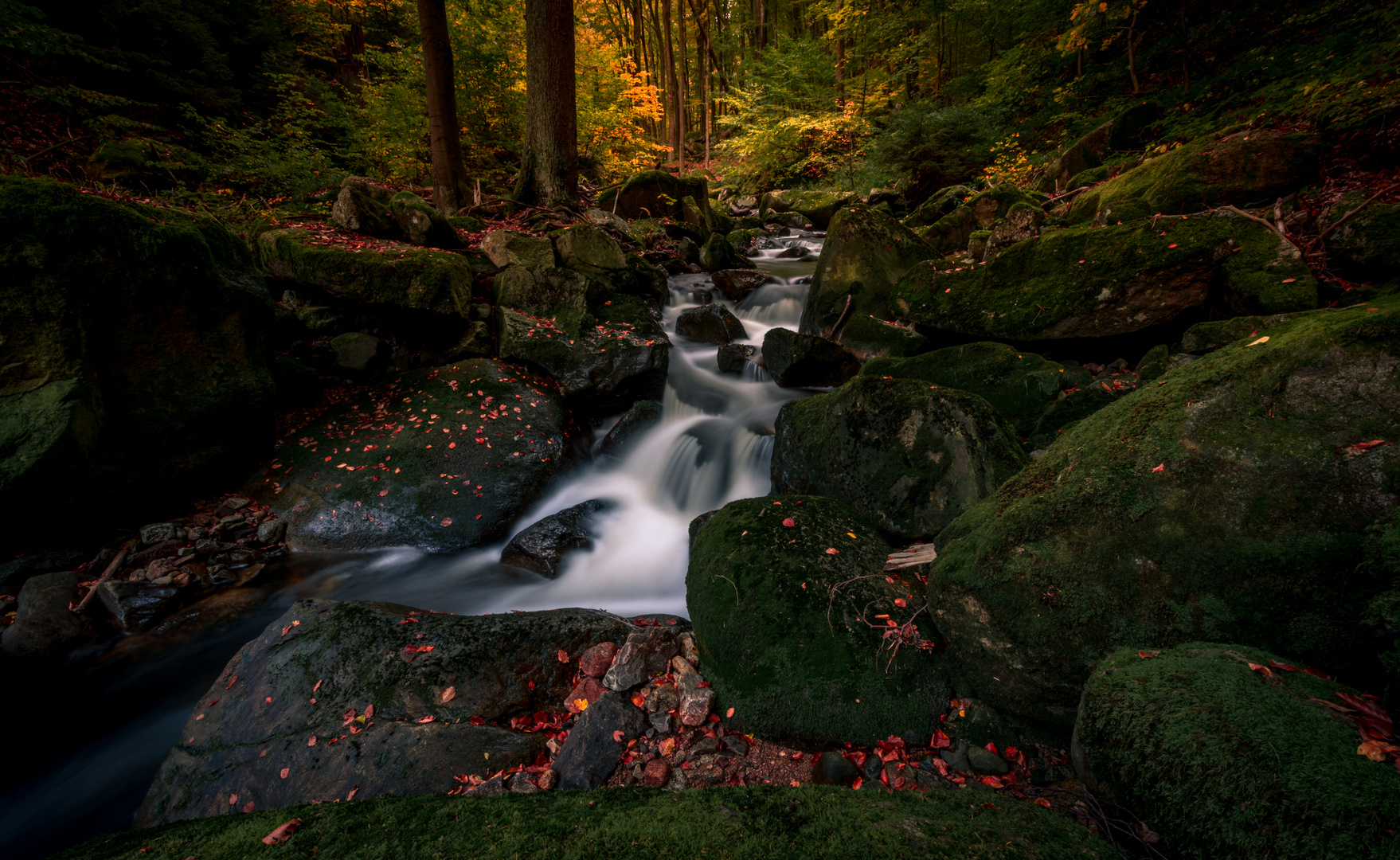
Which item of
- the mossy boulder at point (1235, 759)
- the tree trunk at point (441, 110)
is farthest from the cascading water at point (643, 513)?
the tree trunk at point (441, 110)

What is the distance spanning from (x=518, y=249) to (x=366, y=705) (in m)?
6.81

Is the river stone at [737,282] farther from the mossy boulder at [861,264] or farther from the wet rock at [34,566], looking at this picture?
the wet rock at [34,566]

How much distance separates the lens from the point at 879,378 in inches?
161

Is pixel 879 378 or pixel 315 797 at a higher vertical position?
pixel 879 378

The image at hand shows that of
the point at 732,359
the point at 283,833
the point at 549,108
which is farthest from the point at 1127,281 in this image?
the point at 549,108

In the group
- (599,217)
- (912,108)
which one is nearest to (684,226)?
(599,217)

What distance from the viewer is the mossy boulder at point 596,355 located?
7.06 metres

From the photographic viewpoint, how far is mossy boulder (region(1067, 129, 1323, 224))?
4852 millimetres

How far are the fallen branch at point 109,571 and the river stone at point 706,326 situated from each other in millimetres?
7631

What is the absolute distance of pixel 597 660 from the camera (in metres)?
3.12

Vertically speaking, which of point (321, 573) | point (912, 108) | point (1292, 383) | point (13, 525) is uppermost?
point (912, 108)

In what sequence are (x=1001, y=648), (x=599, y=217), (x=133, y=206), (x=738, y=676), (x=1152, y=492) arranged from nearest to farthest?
1. (x=1152, y=492)
2. (x=1001, y=648)
3. (x=738, y=676)
4. (x=133, y=206)
5. (x=599, y=217)

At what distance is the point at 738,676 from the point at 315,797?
7.52 feet

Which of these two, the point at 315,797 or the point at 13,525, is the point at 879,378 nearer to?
the point at 315,797
